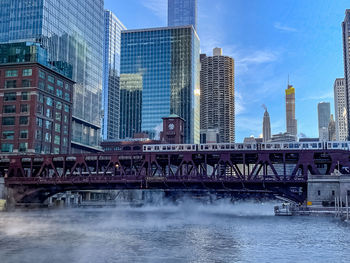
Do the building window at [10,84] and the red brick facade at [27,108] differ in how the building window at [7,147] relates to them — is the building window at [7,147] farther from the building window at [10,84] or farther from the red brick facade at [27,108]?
the building window at [10,84]

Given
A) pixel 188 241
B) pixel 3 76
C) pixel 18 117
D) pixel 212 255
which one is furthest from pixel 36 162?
pixel 212 255

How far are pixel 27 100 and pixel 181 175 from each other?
231 feet

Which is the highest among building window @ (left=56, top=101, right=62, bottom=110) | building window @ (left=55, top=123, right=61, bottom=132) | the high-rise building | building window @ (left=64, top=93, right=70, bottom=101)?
the high-rise building

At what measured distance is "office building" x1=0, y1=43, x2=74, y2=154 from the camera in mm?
149875

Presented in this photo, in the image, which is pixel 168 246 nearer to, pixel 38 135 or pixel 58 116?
pixel 38 135

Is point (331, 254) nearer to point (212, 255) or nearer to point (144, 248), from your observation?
point (212, 255)

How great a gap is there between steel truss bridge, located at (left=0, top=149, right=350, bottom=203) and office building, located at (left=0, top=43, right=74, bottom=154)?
55.5 ft

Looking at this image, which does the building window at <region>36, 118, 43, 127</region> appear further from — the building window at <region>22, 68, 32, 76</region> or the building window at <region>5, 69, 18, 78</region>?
the building window at <region>5, 69, 18, 78</region>

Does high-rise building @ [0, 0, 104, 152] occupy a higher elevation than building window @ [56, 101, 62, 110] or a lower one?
higher

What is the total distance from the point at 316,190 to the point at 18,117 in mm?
103506

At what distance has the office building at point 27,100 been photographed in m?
150

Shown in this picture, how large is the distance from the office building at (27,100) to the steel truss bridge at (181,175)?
55.5 feet

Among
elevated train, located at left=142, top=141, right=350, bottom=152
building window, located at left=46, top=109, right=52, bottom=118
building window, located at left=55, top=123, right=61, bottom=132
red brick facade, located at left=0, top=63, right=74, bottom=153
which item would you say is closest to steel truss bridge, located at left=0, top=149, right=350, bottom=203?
elevated train, located at left=142, top=141, right=350, bottom=152

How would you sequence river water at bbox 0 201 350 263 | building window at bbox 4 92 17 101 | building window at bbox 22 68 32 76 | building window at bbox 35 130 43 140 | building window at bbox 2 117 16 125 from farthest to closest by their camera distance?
building window at bbox 4 92 17 101 < building window at bbox 22 68 32 76 < building window at bbox 2 117 16 125 < building window at bbox 35 130 43 140 < river water at bbox 0 201 350 263
